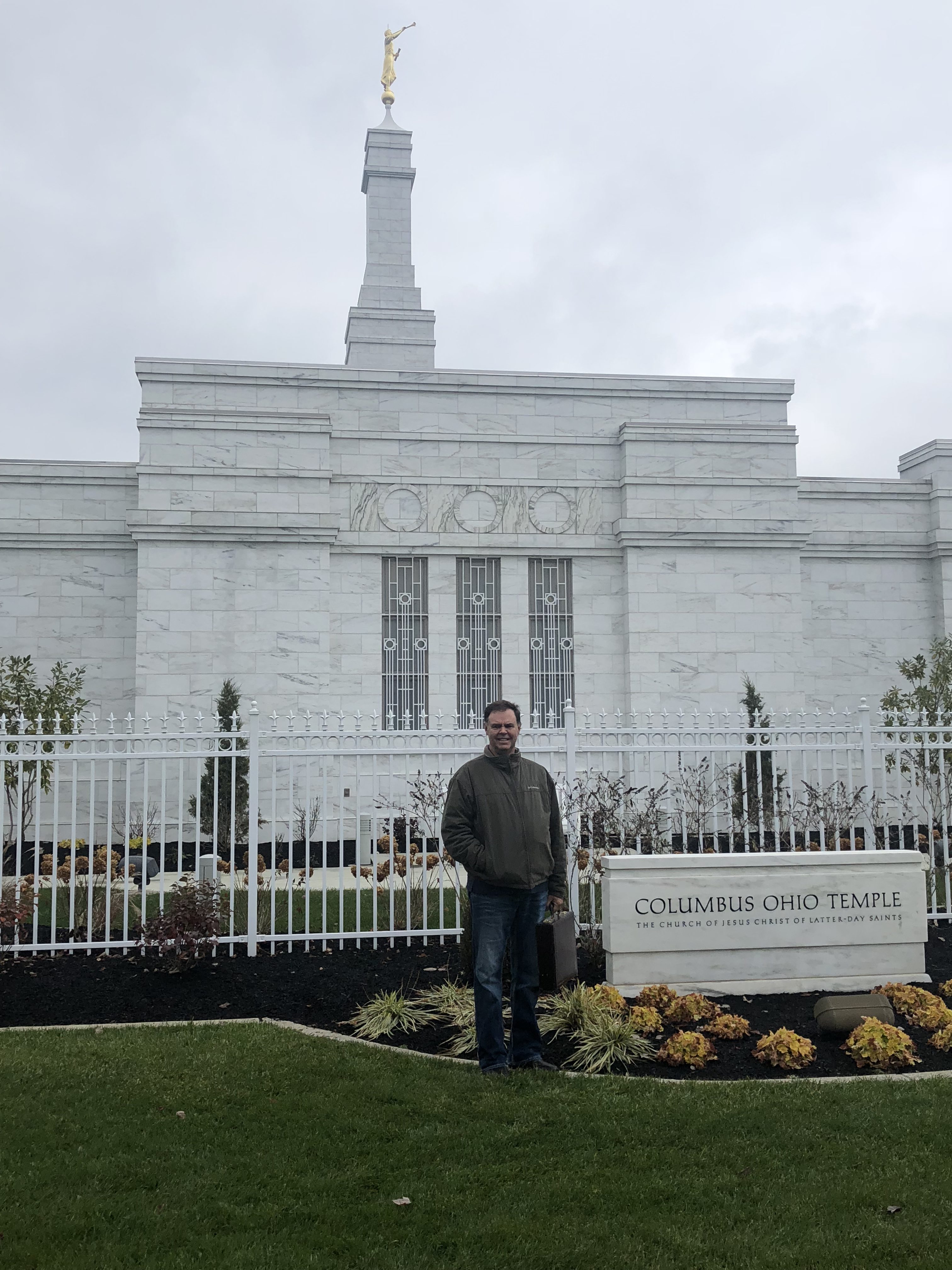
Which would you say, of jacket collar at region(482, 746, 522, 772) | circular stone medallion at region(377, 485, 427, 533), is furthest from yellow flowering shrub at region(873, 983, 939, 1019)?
circular stone medallion at region(377, 485, 427, 533)

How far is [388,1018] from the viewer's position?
7215 mm

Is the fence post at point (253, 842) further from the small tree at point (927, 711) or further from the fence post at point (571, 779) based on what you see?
the small tree at point (927, 711)

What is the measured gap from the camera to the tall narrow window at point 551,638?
17.8m

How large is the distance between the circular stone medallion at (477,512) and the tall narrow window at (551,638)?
2.97 ft

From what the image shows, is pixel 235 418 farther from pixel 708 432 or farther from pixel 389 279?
pixel 708 432

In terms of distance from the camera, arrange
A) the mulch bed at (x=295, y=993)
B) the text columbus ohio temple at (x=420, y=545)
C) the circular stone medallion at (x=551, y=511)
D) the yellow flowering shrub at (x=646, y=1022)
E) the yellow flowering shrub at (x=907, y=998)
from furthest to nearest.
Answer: the circular stone medallion at (x=551, y=511) < the text columbus ohio temple at (x=420, y=545) < the yellow flowering shrub at (x=907, y=998) < the yellow flowering shrub at (x=646, y=1022) < the mulch bed at (x=295, y=993)

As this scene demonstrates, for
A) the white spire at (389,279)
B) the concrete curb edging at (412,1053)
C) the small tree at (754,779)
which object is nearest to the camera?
the concrete curb edging at (412,1053)

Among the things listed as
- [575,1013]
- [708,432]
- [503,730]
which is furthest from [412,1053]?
[708,432]

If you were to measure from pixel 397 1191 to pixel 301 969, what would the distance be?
430cm

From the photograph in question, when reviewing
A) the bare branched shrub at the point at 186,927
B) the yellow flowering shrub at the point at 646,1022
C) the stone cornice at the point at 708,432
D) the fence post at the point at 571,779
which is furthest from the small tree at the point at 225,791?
the yellow flowering shrub at the point at 646,1022

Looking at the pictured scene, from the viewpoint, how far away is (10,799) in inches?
606

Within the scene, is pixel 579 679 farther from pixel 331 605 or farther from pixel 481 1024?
pixel 481 1024

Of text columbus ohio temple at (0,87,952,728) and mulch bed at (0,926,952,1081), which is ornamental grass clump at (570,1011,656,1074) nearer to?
mulch bed at (0,926,952,1081)

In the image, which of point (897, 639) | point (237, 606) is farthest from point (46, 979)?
point (897, 639)
